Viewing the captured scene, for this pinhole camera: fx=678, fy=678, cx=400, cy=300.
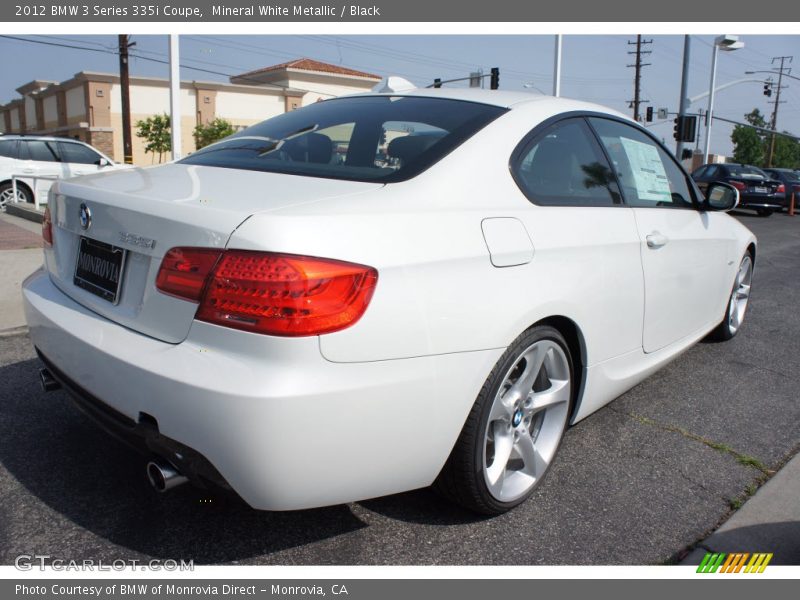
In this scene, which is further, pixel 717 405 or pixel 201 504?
pixel 717 405

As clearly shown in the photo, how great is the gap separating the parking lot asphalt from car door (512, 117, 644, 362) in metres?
0.55

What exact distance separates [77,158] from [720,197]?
46.2ft

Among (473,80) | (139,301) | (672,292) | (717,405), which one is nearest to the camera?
(139,301)

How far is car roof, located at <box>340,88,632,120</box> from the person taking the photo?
285cm

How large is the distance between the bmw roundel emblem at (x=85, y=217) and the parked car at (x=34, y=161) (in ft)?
40.5

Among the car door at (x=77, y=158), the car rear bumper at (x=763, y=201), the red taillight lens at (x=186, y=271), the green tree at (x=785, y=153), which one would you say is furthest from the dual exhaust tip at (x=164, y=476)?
the green tree at (x=785, y=153)

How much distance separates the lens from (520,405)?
8.53ft

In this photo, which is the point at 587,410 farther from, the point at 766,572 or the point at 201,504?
the point at 201,504

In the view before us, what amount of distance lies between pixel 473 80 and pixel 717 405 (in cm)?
1680

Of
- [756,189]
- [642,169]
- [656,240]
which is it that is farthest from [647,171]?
[756,189]

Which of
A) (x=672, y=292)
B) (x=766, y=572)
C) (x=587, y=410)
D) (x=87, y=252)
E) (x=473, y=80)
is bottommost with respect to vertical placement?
(x=766, y=572)

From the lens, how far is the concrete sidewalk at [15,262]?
4961mm

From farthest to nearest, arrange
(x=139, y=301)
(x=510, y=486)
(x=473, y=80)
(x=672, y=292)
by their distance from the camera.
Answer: (x=473, y=80) < (x=672, y=292) < (x=510, y=486) < (x=139, y=301)

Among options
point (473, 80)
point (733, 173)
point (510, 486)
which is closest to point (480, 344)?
point (510, 486)
